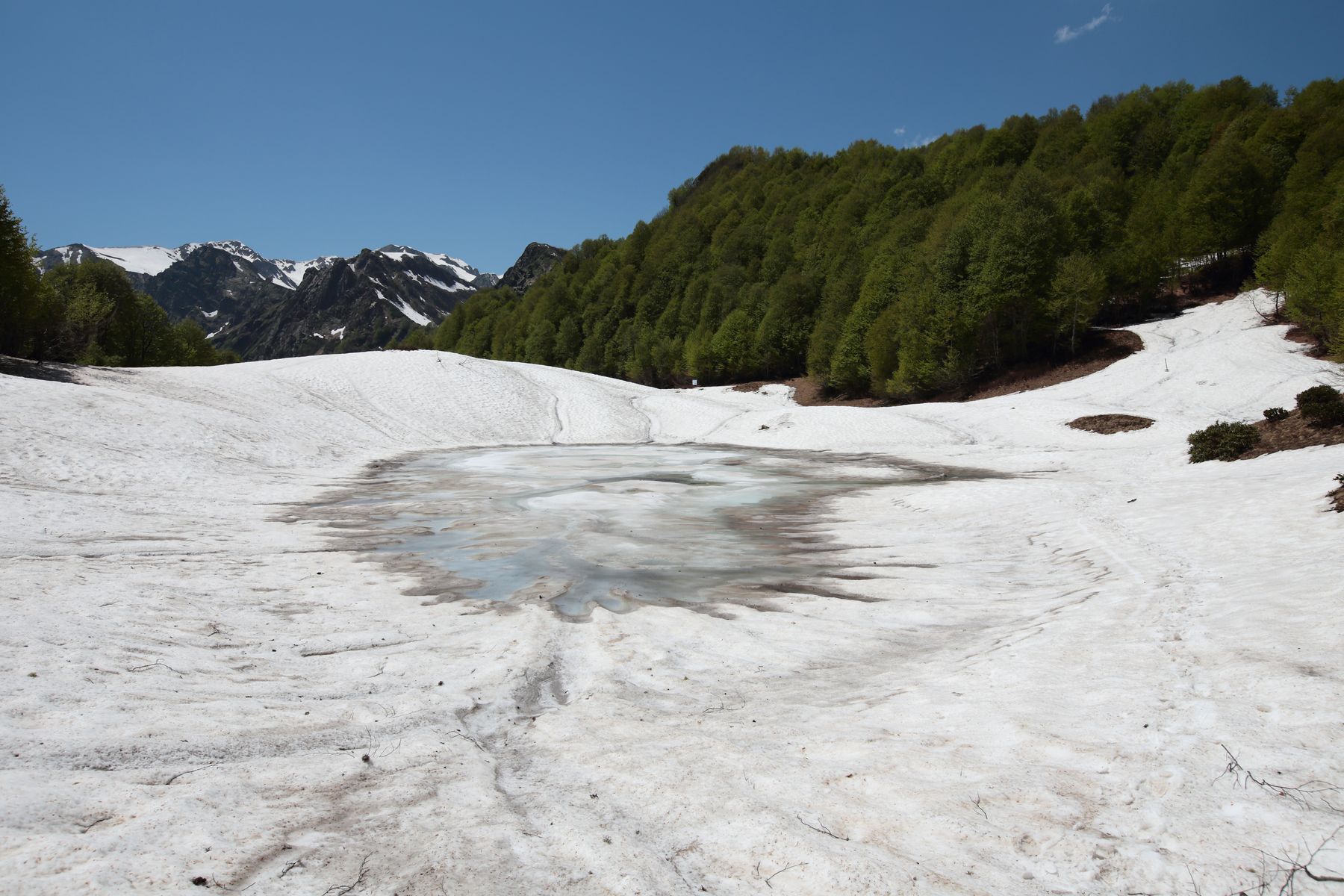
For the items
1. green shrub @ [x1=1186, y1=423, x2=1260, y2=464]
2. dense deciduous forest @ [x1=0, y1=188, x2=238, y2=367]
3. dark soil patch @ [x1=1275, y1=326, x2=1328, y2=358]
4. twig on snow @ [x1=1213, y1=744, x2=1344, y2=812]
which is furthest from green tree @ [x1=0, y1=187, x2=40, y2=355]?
dark soil patch @ [x1=1275, y1=326, x2=1328, y2=358]

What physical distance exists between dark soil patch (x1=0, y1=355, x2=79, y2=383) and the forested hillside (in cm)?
5321

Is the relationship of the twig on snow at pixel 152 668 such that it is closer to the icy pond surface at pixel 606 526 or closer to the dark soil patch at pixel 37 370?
the icy pond surface at pixel 606 526

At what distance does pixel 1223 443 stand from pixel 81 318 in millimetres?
78803

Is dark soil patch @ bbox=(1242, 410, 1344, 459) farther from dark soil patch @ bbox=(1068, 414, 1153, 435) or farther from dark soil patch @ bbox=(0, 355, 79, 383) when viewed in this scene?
dark soil patch @ bbox=(0, 355, 79, 383)

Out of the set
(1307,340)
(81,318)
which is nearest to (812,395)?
(1307,340)

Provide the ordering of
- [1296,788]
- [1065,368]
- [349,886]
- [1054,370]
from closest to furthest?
[349,886] → [1296,788] → [1065,368] → [1054,370]

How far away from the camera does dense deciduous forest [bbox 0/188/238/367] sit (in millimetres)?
33812

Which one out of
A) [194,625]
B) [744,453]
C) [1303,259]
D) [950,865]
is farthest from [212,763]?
[1303,259]

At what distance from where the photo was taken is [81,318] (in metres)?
56.7

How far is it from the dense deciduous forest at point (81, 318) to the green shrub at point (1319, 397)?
170ft

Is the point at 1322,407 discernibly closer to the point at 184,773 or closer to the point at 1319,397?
the point at 1319,397

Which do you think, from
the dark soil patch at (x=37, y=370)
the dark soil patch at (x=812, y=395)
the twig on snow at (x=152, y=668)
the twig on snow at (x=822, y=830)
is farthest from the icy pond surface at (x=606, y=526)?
the dark soil patch at (x=812, y=395)

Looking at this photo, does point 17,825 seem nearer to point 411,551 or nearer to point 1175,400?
point 411,551

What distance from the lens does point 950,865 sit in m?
3.61
